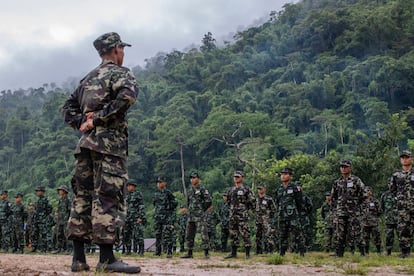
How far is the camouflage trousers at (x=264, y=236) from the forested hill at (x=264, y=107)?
1093cm

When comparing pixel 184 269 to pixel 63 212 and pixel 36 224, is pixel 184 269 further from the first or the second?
pixel 36 224

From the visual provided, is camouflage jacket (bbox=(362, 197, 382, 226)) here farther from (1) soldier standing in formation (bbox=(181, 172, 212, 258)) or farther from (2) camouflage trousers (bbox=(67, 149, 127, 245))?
(2) camouflage trousers (bbox=(67, 149, 127, 245))

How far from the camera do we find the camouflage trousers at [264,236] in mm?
12781

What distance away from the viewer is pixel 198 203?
31.7 ft

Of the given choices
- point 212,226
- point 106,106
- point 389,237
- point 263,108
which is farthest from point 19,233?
point 263,108

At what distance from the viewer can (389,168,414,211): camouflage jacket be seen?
25.6 feet

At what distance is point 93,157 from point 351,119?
41.5 meters

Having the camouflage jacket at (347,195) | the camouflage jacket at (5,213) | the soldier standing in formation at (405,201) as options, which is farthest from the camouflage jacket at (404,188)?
the camouflage jacket at (5,213)

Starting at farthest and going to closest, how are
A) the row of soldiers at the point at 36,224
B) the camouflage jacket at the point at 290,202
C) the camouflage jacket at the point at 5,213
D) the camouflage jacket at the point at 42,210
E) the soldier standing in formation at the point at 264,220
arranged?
the camouflage jacket at the point at 5,213 → the camouflage jacket at the point at 42,210 → the row of soldiers at the point at 36,224 → the soldier standing in formation at the point at 264,220 → the camouflage jacket at the point at 290,202

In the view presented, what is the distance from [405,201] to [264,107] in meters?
44.1

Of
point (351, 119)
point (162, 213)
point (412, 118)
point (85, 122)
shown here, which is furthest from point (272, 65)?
point (85, 122)

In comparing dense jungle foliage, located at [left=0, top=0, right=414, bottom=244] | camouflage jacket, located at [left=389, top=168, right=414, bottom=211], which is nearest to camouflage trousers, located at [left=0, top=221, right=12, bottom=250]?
camouflage jacket, located at [left=389, top=168, right=414, bottom=211]

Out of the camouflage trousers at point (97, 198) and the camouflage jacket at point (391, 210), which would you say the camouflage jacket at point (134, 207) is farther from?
the camouflage trousers at point (97, 198)

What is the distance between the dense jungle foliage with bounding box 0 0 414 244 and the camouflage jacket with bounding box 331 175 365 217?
1611 cm
